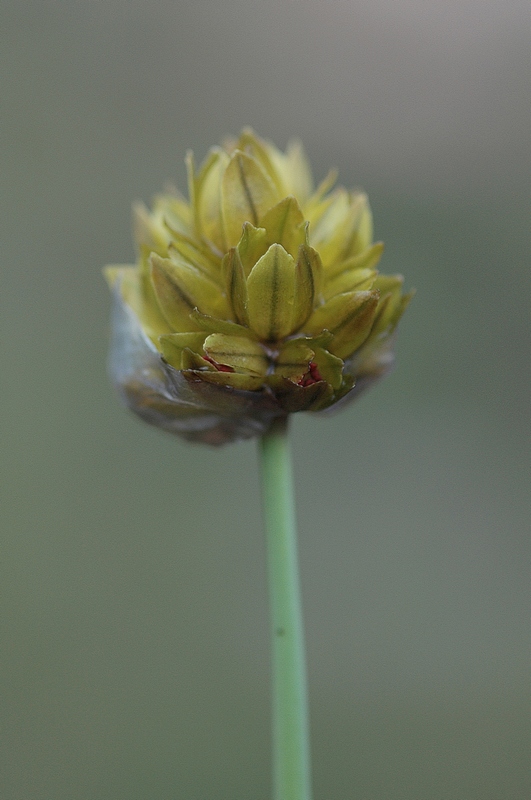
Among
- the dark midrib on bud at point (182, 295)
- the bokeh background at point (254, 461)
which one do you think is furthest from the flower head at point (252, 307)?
the bokeh background at point (254, 461)

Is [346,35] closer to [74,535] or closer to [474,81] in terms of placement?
[474,81]

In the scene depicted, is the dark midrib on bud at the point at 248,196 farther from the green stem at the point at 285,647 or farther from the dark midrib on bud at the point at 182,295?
the green stem at the point at 285,647

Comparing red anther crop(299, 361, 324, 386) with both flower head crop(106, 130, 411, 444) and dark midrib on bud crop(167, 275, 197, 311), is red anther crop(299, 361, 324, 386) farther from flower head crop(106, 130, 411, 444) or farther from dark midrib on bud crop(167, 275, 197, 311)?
dark midrib on bud crop(167, 275, 197, 311)

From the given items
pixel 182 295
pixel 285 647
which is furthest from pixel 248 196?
pixel 285 647

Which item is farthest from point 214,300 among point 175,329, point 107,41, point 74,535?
point 107,41

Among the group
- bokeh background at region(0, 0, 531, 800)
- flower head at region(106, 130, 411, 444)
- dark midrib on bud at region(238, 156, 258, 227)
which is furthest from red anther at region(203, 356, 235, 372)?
bokeh background at region(0, 0, 531, 800)

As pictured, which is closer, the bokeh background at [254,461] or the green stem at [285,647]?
the green stem at [285,647]
